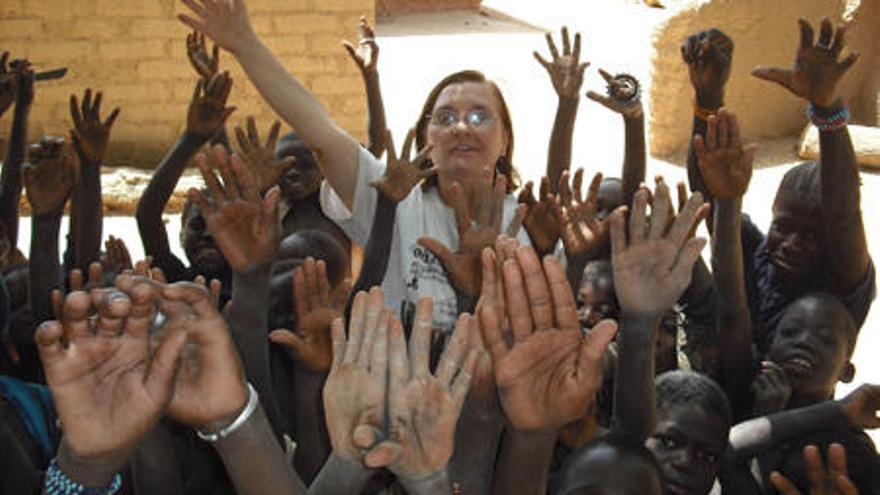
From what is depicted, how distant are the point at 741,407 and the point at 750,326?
218 mm

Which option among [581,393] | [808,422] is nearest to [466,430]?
[581,393]

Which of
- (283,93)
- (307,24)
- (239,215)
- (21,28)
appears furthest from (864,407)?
(21,28)

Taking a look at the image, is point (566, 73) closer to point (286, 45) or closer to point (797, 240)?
point (797, 240)

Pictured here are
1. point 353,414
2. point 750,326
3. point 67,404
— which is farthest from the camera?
point 750,326

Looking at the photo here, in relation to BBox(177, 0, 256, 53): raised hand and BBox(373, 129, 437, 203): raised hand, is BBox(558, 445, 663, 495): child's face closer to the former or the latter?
BBox(373, 129, 437, 203): raised hand

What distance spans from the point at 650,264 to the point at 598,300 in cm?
76

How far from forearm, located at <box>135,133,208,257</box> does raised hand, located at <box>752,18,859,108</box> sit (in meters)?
1.70

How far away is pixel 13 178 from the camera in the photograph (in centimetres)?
303

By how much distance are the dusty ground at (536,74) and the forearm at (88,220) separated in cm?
243

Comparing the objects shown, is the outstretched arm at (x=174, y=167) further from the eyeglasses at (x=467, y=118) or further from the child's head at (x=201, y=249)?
the eyeglasses at (x=467, y=118)

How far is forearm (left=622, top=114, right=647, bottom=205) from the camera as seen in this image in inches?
117

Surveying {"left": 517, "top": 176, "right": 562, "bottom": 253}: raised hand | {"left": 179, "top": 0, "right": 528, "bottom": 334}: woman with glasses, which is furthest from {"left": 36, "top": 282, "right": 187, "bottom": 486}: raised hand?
{"left": 517, "top": 176, "right": 562, "bottom": 253}: raised hand

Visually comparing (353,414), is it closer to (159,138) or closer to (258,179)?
(258,179)

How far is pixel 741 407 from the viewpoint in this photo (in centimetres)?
251
